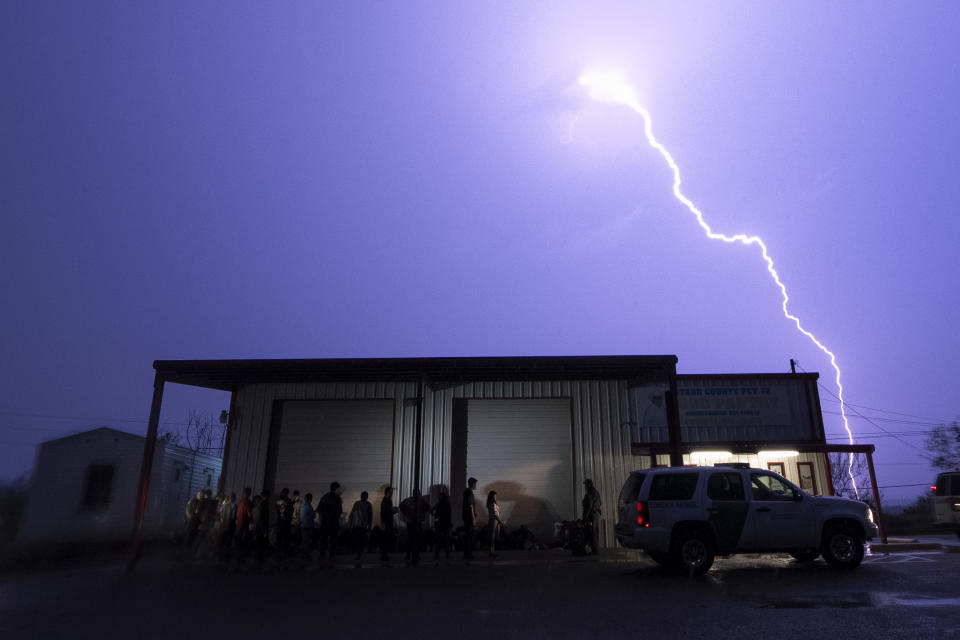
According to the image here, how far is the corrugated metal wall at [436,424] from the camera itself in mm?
16406

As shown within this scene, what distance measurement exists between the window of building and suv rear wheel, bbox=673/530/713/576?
2209 cm

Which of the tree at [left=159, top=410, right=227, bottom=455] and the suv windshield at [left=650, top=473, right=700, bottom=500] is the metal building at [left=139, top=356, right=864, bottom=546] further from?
the tree at [left=159, top=410, right=227, bottom=455]

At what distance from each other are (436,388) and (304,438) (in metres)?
4.29

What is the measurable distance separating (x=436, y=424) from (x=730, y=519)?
8866 millimetres

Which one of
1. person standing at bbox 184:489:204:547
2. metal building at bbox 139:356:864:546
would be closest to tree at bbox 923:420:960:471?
metal building at bbox 139:356:864:546

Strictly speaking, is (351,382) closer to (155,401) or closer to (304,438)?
(304,438)

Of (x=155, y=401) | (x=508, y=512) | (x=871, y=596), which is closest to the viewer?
(x=871, y=596)

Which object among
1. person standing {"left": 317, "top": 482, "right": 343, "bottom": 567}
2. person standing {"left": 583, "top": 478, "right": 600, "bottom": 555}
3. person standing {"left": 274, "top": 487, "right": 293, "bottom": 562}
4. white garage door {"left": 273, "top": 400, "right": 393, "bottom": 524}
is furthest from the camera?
white garage door {"left": 273, "top": 400, "right": 393, "bottom": 524}

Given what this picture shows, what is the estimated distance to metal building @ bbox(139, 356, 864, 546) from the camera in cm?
1645

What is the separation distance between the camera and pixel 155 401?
530 inches

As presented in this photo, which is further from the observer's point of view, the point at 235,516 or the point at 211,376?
the point at 211,376

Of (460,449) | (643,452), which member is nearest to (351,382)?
(460,449)

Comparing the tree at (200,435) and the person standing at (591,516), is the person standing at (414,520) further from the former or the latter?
the tree at (200,435)

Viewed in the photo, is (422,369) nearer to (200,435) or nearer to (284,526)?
(284,526)
